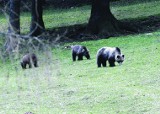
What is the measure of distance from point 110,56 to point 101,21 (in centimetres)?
1132

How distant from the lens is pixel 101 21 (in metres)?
32.3

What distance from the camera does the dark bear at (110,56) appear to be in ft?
69.3

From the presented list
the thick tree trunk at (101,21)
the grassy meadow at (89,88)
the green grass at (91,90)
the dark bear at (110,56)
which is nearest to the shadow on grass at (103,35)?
the thick tree trunk at (101,21)

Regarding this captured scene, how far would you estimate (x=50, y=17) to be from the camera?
1799 inches

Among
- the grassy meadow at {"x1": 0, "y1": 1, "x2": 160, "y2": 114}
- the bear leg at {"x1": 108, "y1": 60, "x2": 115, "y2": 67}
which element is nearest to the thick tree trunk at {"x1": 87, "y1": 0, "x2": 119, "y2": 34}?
the grassy meadow at {"x1": 0, "y1": 1, "x2": 160, "y2": 114}

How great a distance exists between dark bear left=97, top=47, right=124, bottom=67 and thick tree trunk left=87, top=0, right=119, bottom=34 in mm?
10431

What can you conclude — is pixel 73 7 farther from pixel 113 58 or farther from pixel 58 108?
pixel 58 108

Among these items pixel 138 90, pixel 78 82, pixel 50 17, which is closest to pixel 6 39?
pixel 138 90

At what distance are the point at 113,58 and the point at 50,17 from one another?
25014 mm

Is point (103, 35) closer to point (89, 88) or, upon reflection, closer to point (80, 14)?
point (80, 14)

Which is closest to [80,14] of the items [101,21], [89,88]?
[101,21]

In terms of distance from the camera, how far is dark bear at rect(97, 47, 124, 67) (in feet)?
69.3

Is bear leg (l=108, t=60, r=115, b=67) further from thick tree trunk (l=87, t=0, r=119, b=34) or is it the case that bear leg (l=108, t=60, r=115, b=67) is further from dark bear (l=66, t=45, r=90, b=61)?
thick tree trunk (l=87, t=0, r=119, b=34)

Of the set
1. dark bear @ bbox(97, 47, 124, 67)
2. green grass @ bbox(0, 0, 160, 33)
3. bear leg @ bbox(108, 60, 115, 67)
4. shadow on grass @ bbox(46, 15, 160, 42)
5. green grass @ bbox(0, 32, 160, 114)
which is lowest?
green grass @ bbox(0, 32, 160, 114)
